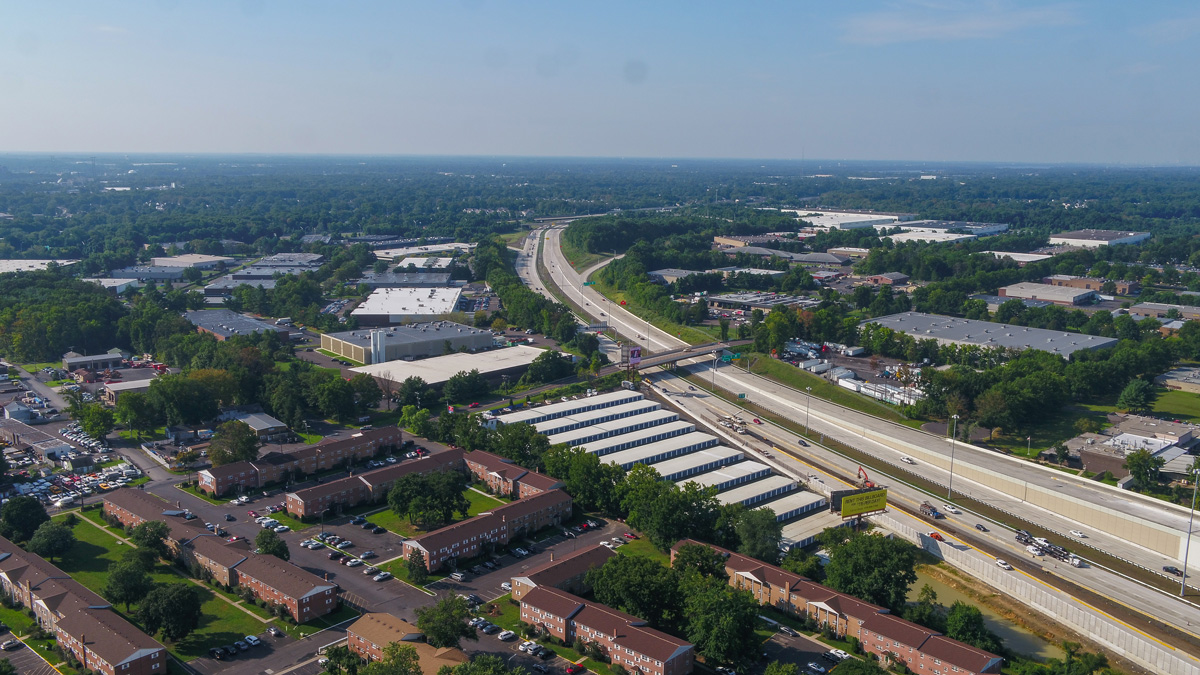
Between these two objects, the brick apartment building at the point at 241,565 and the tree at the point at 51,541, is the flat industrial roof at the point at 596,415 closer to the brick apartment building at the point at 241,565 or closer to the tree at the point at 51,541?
the brick apartment building at the point at 241,565

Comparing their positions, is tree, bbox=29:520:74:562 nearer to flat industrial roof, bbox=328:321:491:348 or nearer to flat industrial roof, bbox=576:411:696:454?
flat industrial roof, bbox=576:411:696:454

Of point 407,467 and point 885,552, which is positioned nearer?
point 885,552

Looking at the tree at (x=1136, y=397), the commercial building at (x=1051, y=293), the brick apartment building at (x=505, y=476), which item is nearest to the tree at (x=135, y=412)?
the brick apartment building at (x=505, y=476)

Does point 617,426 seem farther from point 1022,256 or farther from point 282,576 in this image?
point 1022,256

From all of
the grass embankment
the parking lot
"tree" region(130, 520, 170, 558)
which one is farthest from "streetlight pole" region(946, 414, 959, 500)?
the parking lot

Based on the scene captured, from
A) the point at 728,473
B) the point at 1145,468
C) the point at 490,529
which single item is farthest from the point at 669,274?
the point at 490,529

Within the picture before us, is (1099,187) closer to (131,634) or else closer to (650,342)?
(650,342)

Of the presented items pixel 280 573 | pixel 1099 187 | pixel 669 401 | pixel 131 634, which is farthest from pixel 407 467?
pixel 1099 187
